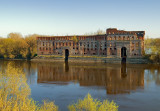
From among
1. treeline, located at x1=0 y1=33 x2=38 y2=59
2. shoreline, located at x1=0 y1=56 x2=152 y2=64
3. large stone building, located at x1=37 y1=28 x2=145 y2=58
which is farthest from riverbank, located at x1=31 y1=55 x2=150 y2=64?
treeline, located at x1=0 y1=33 x2=38 y2=59

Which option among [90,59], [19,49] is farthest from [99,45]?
[19,49]

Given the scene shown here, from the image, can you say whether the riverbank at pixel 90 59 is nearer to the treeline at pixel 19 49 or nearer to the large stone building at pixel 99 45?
the large stone building at pixel 99 45

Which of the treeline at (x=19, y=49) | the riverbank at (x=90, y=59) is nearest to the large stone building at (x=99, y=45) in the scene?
the riverbank at (x=90, y=59)

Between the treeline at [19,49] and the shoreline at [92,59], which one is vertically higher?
the treeline at [19,49]

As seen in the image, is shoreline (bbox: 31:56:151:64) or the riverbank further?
the riverbank

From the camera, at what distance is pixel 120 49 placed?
266 ft

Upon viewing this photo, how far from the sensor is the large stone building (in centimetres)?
8012

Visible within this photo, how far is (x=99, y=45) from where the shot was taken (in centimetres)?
8850

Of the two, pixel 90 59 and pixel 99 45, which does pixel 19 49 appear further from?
pixel 99 45

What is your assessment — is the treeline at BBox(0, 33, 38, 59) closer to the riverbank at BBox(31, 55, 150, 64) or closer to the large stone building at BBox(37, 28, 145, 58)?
the large stone building at BBox(37, 28, 145, 58)

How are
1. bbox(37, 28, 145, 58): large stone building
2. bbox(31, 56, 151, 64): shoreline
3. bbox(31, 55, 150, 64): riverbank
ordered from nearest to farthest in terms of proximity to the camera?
bbox(31, 56, 151, 64): shoreline
bbox(31, 55, 150, 64): riverbank
bbox(37, 28, 145, 58): large stone building

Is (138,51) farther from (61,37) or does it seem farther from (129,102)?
(129,102)

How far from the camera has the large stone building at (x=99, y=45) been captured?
80125 millimetres

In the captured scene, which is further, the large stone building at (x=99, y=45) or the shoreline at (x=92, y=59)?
the large stone building at (x=99, y=45)
